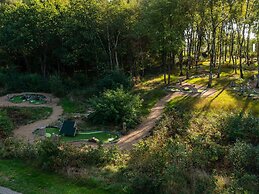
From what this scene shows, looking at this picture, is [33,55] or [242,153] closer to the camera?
[242,153]

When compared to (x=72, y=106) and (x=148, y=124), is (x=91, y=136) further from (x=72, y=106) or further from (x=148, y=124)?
(x=72, y=106)

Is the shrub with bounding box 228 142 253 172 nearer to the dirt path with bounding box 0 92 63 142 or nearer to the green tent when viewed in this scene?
the green tent

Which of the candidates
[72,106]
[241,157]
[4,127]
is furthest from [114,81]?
[241,157]

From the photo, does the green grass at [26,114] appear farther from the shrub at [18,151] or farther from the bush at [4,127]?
the shrub at [18,151]

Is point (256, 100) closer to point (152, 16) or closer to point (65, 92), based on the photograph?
point (152, 16)

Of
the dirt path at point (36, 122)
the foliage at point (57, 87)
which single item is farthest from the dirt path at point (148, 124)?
the foliage at point (57, 87)

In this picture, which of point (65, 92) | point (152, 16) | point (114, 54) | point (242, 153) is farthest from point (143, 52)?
point (242, 153)

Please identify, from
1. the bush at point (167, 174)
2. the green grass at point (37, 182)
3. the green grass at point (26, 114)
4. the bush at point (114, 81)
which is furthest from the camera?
the bush at point (114, 81)
